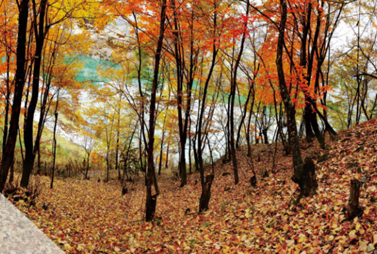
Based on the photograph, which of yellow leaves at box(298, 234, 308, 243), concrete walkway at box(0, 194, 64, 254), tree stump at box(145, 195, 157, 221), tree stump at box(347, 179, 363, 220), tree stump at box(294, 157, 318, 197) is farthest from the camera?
tree stump at box(145, 195, 157, 221)

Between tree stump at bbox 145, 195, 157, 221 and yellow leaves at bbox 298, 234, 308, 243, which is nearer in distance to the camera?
yellow leaves at bbox 298, 234, 308, 243

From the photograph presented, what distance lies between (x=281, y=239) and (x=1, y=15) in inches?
425

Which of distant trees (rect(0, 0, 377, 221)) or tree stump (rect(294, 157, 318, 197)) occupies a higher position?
distant trees (rect(0, 0, 377, 221))

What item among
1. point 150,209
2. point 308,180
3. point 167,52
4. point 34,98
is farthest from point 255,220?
point 167,52

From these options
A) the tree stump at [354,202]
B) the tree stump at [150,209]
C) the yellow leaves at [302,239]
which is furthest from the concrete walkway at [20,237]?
the tree stump at [354,202]

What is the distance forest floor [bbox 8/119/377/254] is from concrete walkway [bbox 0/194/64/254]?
27cm

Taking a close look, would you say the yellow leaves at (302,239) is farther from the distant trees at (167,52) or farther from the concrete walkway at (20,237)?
the concrete walkway at (20,237)

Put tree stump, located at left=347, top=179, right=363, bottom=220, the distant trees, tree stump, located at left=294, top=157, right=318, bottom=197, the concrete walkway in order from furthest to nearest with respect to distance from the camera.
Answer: the distant trees → tree stump, located at left=294, top=157, right=318, bottom=197 → tree stump, located at left=347, top=179, right=363, bottom=220 → the concrete walkway

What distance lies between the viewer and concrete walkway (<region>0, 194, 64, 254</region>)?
3.84 meters

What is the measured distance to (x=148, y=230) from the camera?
23.2ft

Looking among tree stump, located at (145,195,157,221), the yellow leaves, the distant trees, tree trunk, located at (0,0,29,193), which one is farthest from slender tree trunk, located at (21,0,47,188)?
the yellow leaves

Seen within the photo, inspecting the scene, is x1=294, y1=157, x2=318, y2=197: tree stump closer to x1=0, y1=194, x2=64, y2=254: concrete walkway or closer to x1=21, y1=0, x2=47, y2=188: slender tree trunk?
x1=0, y1=194, x2=64, y2=254: concrete walkway

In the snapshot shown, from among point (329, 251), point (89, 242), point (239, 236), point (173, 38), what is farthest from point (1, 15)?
point (329, 251)

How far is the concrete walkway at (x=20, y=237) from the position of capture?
12.6 ft
